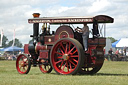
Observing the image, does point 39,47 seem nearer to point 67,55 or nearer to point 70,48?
point 70,48

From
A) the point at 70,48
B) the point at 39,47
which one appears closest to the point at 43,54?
the point at 39,47

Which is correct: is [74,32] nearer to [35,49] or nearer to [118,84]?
[35,49]

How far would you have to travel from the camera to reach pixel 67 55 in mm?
14023

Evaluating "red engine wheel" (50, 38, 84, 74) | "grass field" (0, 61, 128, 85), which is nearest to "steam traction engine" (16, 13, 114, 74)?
"red engine wheel" (50, 38, 84, 74)

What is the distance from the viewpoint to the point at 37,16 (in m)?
15.7

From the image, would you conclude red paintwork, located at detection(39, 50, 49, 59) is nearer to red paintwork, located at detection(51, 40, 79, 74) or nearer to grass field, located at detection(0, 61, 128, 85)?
red paintwork, located at detection(51, 40, 79, 74)

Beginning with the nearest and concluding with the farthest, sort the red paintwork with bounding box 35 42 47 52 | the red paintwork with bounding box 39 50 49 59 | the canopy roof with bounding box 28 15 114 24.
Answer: the canopy roof with bounding box 28 15 114 24, the red paintwork with bounding box 39 50 49 59, the red paintwork with bounding box 35 42 47 52

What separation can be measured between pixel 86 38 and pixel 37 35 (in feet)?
8.73

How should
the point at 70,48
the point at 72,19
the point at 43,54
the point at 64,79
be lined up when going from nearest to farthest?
the point at 64,79, the point at 72,19, the point at 70,48, the point at 43,54

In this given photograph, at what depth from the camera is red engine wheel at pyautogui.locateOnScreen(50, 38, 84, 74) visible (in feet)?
44.3

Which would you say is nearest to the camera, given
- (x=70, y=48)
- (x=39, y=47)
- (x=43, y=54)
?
(x=70, y=48)

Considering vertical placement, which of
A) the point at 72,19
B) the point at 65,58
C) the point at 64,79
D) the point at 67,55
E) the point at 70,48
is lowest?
the point at 64,79

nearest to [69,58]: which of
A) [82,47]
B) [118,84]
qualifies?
[82,47]

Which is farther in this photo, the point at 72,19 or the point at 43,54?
the point at 43,54
